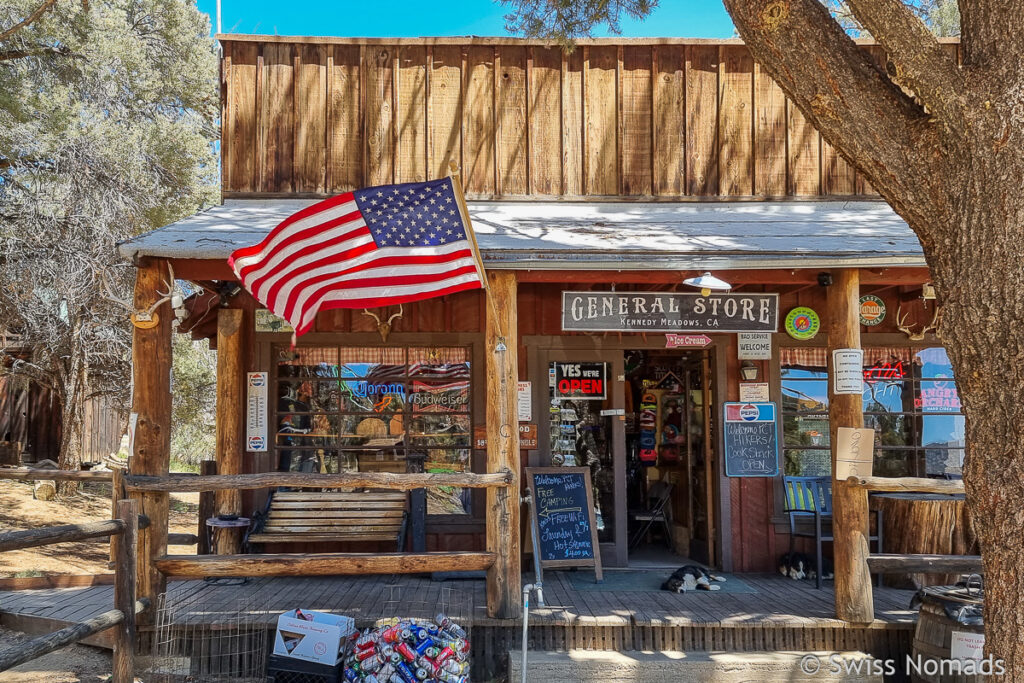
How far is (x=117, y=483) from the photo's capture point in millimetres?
7457

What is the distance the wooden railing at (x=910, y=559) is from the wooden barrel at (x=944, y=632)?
0.39 meters

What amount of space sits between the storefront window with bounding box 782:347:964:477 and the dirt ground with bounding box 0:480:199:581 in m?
8.36

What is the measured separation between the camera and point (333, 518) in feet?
25.3

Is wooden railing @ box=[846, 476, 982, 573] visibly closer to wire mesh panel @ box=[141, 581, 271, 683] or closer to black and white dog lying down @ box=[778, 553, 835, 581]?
black and white dog lying down @ box=[778, 553, 835, 581]

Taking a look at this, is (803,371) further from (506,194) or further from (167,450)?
(167,450)

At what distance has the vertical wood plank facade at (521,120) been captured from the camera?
841 cm

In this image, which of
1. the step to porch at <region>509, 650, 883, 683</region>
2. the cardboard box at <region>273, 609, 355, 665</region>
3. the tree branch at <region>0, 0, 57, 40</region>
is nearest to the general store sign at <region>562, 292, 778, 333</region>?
the step to porch at <region>509, 650, 883, 683</region>

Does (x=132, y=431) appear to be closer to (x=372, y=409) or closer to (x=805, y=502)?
(x=372, y=409)

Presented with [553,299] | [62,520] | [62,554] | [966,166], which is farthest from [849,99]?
[62,520]

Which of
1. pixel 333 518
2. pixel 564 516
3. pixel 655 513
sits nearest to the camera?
pixel 564 516

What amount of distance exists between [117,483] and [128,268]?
682cm

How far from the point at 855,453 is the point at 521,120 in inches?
191

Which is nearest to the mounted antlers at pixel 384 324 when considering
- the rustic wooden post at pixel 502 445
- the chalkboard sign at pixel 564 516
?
Answer: the chalkboard sign at pixel 564 516

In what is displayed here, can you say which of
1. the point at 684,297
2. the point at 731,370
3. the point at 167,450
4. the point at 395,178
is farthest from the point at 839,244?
the point at 167,450
